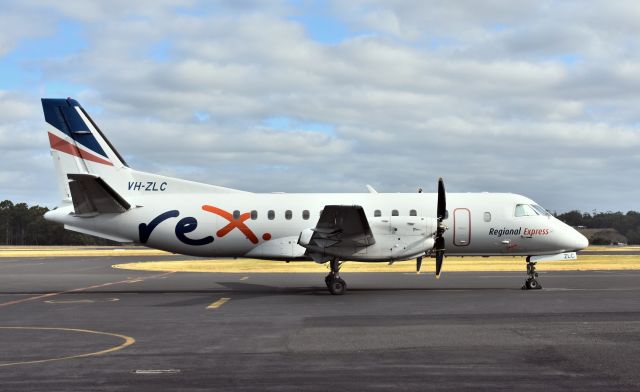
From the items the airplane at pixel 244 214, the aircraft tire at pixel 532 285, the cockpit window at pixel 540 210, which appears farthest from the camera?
the cockpit window at pixel 540 210

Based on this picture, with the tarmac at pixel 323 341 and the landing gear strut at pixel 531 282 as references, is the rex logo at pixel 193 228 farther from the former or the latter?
the landing gear strut at pixel 531 282

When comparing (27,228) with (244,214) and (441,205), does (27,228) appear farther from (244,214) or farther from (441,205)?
(441,205)

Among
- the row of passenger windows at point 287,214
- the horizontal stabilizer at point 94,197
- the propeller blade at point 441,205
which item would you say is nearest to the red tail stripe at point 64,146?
the horizontal stabilizer at point 94,197

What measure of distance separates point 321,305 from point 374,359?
9.90m

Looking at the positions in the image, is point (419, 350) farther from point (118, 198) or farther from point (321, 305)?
point (118, 198)

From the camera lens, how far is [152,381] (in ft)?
30.3

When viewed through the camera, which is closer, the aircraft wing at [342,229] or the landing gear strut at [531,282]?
the aircraft wing at [342,229]

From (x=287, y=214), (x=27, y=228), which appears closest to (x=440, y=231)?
(x=287, y=214)

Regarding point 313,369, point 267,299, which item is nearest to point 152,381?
point 313,369

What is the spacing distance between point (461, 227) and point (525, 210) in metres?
2.96

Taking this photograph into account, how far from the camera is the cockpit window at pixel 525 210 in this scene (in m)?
26.7

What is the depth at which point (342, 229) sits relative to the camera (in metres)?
23.9

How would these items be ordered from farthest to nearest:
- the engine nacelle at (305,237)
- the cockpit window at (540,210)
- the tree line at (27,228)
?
the tree line at (27,228) < the cockpit window at (540,210) < the engine nacelle at (305,237)

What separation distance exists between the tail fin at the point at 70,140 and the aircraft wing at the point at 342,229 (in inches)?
392
